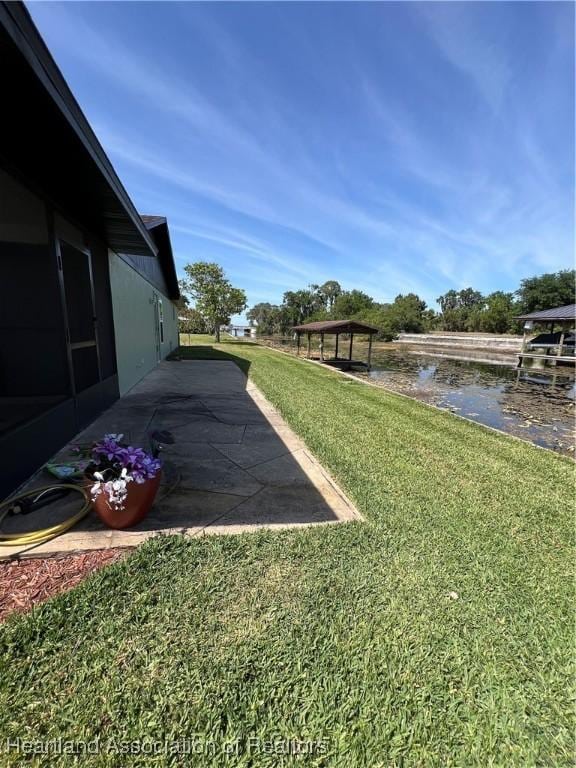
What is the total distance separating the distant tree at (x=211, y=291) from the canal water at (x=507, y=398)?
17.3 metres

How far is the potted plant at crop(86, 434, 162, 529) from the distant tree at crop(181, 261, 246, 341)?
1053 inches

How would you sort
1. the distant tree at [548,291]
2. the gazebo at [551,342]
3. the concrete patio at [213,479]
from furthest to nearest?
the distant tree at [548,291] < the gazebo at [551,342] < the concrete patio at [213,479]

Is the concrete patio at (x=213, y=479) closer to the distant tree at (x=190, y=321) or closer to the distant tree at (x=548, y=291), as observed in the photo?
the distant tree at (x=190, y=321)

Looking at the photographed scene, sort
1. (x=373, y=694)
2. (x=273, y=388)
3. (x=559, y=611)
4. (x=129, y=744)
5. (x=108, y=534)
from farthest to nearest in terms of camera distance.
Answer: (x=273, y=388), (x=108, y=534), (x=559, y=611), (x=373, y=694), (x=129, y=744)

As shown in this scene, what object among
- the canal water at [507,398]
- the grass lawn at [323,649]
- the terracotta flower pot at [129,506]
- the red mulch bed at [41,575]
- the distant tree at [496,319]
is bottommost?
the canal water at [507,398]

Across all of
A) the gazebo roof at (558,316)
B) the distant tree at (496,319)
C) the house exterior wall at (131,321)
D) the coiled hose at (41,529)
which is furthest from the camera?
the distant tree at (496,319)

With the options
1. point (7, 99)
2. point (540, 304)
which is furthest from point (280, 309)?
point (7, 99)

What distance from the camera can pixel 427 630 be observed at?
5.73ft

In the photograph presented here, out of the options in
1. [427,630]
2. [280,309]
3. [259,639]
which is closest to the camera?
[259,639]

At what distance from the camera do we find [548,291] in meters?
44.5

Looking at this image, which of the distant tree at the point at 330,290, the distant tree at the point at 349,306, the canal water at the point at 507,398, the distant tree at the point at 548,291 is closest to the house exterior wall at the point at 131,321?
the canal water at the point at 507,398

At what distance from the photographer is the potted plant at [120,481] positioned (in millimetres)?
2207

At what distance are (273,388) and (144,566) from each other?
248 inches

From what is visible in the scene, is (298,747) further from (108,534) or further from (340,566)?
(108,534)
